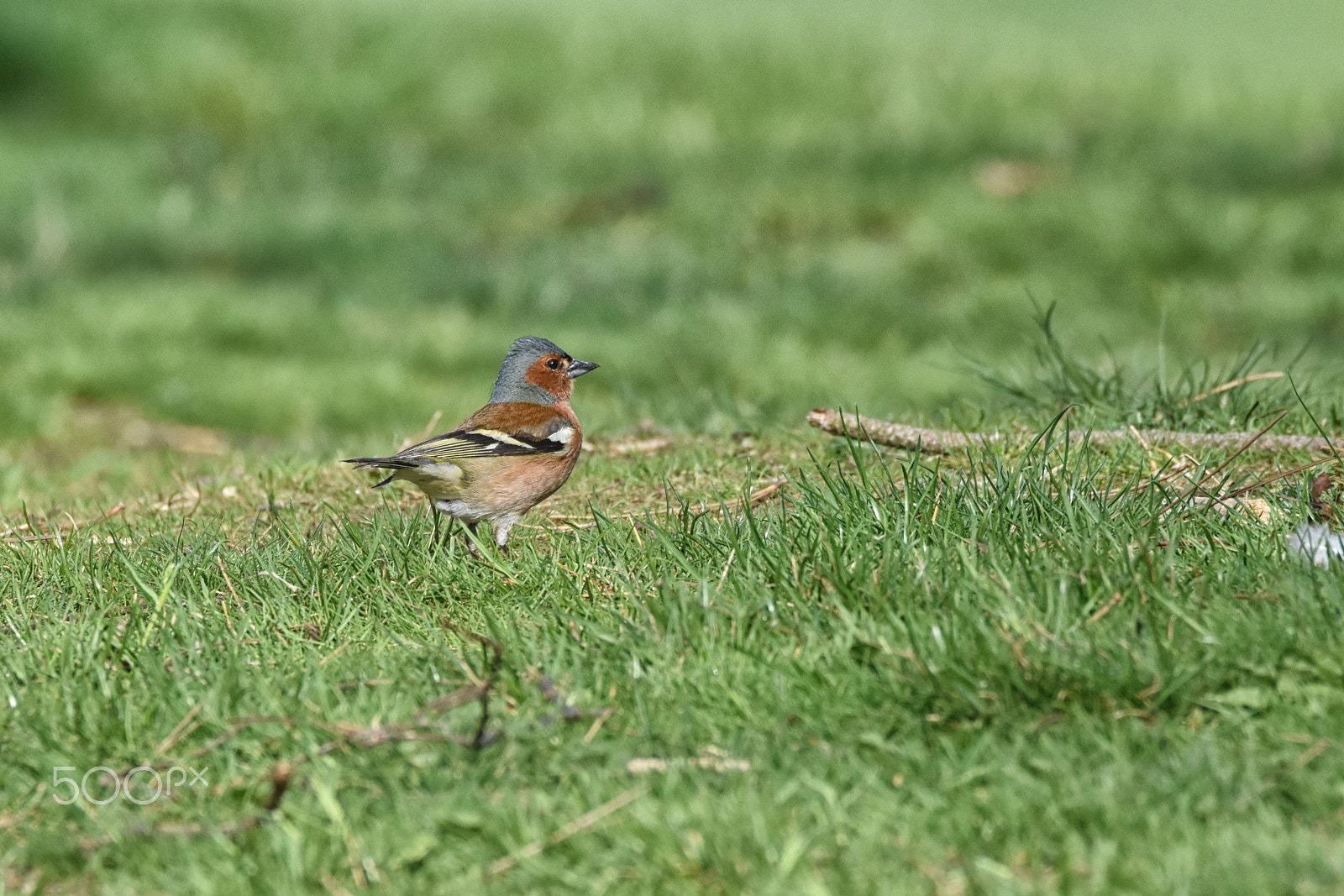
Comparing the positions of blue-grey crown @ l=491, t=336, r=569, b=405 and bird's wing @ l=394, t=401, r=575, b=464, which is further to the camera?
blue-grey crown @ l=491, t=336, r=569, b=405

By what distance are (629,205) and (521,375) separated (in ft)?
28.0

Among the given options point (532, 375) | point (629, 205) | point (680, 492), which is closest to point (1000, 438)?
point (680, 492)

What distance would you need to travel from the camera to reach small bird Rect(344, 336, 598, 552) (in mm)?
5195

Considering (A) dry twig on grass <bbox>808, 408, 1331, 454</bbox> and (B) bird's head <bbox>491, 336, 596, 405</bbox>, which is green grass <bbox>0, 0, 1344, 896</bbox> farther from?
(B) bird's head <bbox>491, 336, 596, 405</bbox>

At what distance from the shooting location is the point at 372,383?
34.2ft

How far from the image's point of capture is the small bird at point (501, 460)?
5.20 metres

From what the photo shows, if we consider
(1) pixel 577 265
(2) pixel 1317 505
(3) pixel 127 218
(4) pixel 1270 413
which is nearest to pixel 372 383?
(1) pixel 577 265

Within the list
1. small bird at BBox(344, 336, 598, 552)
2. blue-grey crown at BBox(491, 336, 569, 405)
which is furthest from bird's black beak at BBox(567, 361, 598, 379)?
small bird at BBox(344, 336, 598, 552)

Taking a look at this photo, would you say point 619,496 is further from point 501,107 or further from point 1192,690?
point 501,107

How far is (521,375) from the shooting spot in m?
6.13

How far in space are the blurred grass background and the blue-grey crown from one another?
3.70ft

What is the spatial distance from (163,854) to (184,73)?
15.6m

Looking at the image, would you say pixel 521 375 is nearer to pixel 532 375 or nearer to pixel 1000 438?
Result: pixel 532 375

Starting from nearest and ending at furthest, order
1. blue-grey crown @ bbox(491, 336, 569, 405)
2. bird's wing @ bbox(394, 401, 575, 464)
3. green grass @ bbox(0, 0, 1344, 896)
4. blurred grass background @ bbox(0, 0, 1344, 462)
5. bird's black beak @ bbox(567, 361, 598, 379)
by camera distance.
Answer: green grass @ bbox(0, 0, 1344, 896)
bird's wing @ bbox(394, 401, 575, 464)
blue-grey crown @ bbox(491, 336, 569, 405)
bird's black beak @ bbox(567, 361, 598, 379)
blurred grass background @ bbox(0, 0, 1344, 462)
